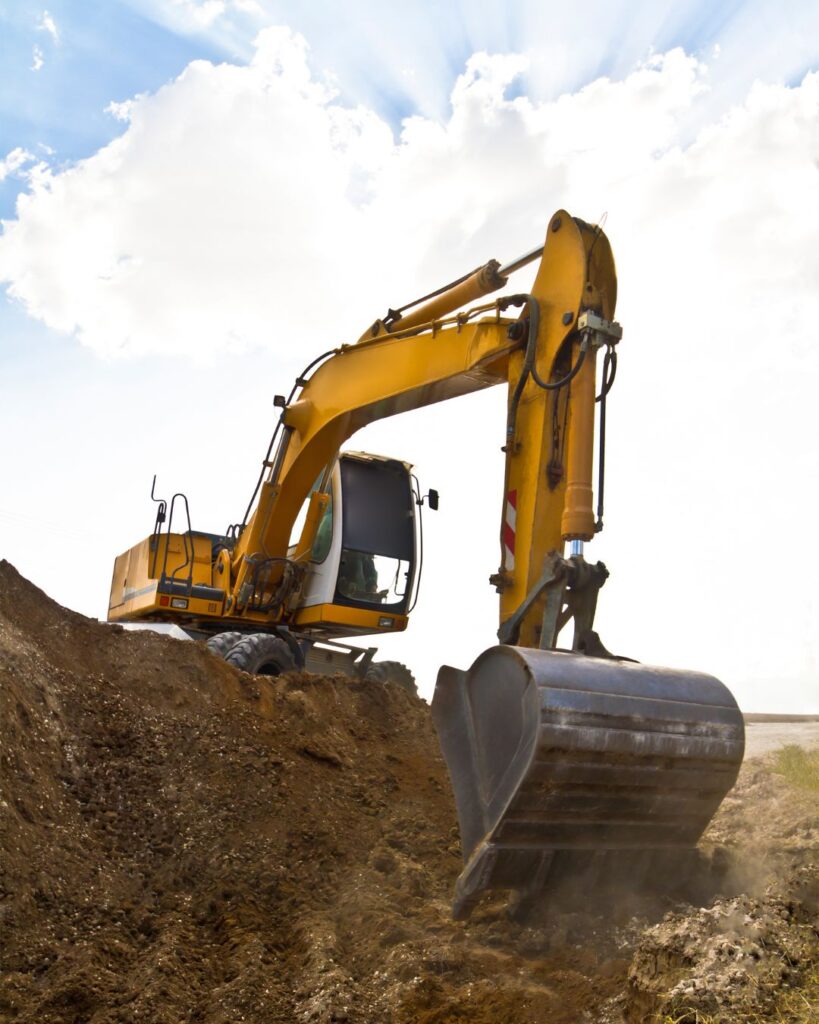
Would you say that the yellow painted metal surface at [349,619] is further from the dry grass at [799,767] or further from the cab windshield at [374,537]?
the dry grass at [799,767]

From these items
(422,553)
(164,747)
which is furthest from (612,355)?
(422,553)

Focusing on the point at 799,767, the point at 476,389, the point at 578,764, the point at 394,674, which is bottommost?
the point at 578,764

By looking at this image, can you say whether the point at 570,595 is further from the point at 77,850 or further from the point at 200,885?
the point at 77,850

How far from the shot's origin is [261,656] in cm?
875

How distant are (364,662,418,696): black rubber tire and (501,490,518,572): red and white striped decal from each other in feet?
17.1

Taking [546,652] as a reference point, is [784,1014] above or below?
below

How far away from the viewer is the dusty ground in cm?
359

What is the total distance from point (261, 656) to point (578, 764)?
5024 millimetres

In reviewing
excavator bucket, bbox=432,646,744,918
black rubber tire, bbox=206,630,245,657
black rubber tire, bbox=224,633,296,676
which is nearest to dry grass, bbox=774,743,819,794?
excavator bucket, bbox=432,646,744,918

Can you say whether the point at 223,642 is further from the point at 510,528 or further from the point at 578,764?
the point at 578,764

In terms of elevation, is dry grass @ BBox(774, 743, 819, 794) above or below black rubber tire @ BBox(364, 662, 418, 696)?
below

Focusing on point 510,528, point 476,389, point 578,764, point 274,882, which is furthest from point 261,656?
point 578,764

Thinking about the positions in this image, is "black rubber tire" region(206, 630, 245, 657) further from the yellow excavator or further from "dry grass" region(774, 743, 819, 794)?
"dry grass" region(774, 743, 819, 794)

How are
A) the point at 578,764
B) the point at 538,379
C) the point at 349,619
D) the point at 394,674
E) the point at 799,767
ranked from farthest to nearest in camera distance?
the point at 394,674 < the point at 349,619 < the point at 799,767 < the point at 538,379 < the point at 578,764
